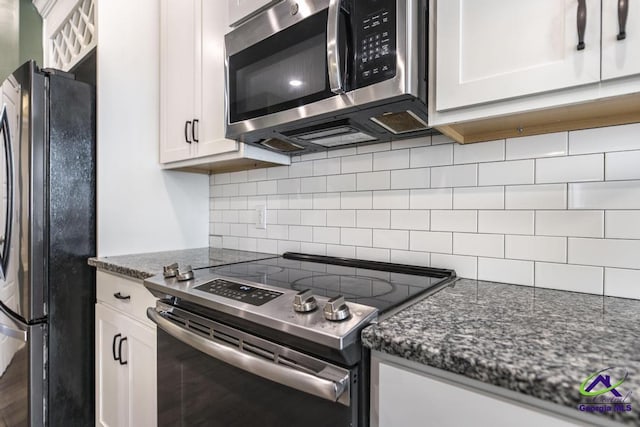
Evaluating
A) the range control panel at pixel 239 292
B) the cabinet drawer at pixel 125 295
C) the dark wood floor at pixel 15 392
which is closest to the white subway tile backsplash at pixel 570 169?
the range control panel at pixel 239 292

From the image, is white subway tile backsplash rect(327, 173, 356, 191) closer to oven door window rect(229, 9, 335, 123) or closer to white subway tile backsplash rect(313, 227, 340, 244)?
white subway tile backsplash rect(313, 227, 340, 244)

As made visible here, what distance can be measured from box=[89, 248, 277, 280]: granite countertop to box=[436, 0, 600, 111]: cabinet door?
1.13 metres

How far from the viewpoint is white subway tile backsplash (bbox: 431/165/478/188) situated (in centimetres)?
107

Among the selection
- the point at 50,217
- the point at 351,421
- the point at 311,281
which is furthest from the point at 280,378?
the point at 50,217

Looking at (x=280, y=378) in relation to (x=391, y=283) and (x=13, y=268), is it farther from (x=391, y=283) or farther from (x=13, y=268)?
(x=13, y=268)

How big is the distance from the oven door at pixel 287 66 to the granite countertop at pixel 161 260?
23.7 inches

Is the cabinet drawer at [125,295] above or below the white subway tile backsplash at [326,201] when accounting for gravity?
below

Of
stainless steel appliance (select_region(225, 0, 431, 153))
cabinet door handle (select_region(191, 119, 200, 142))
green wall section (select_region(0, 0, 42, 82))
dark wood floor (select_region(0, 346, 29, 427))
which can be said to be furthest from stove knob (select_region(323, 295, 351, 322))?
green wall section (select_region(0, 0, 42, 82))

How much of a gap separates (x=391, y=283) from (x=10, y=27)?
11.5 feet

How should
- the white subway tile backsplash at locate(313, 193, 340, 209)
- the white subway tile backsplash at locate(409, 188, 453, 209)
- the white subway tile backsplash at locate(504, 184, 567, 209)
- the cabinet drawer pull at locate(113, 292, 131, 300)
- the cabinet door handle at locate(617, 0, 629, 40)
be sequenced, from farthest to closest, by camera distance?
the white subway tile backsplash at locate(313, 193, 340, 209) < the cabinet drawer pull at locate(113, 292, 131, 300) < the white subway tile backsplash at locate(409, 188, 453, 209) < the white subway tile backsplash at locate(504, 184, 567, 209) < the cabinet door handle at locate(617, 0, 629, 40)

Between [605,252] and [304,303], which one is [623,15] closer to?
[605,252]

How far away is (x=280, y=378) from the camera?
27.4 inches

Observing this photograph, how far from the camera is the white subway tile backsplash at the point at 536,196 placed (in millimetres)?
920

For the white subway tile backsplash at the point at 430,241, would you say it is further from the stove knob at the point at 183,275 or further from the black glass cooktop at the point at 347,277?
the stove knob at the point at 183,275
